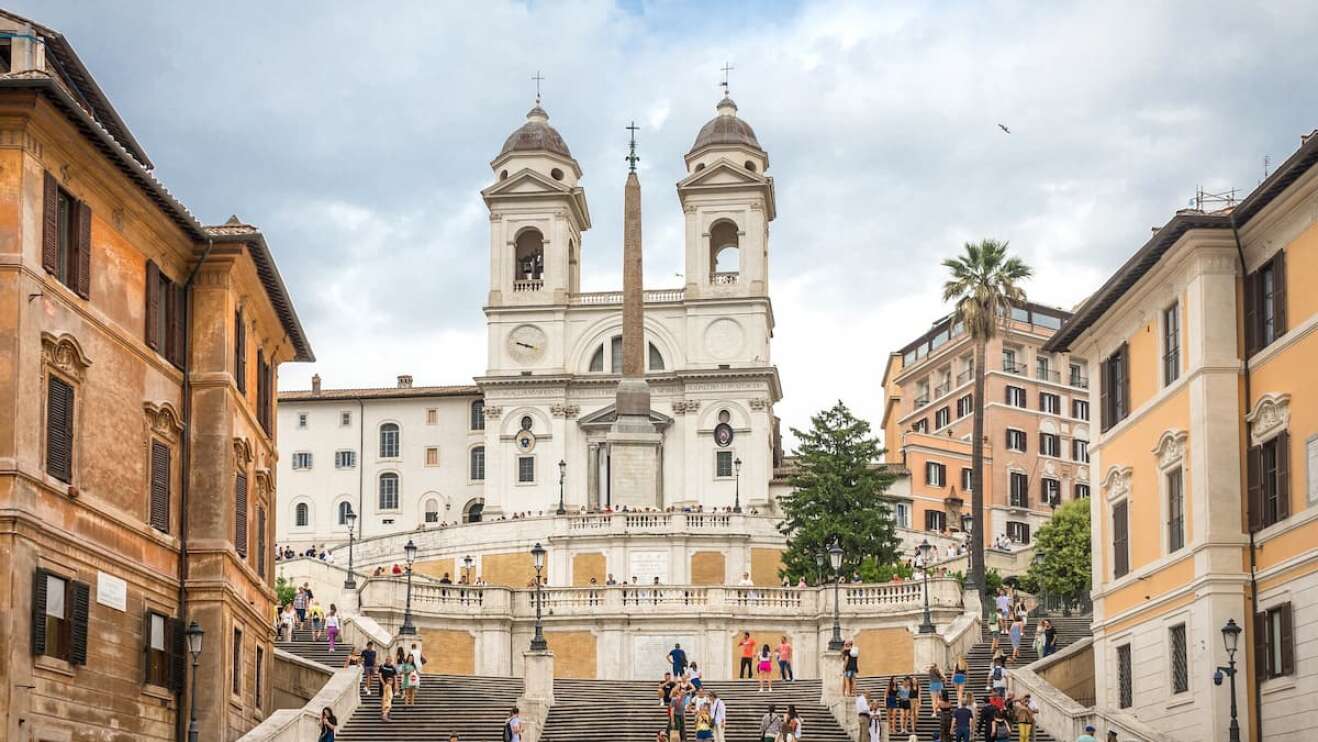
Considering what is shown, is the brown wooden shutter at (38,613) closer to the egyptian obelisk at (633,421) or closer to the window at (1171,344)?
the window at (1171,344)

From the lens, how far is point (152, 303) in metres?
40.0

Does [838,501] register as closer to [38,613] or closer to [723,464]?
[723,464]

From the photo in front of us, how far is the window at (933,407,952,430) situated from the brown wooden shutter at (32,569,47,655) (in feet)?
350

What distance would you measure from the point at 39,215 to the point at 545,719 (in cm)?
1909

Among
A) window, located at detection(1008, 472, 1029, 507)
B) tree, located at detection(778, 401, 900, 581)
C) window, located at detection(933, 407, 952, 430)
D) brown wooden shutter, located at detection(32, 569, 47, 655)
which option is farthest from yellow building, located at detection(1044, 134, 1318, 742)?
window, located at detection(933, 407, 952, 430)

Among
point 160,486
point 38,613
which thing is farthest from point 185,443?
point 38,613

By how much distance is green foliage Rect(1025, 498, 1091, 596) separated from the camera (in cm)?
8594

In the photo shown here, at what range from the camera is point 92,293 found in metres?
36.9

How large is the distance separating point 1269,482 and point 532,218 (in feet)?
Result: 266

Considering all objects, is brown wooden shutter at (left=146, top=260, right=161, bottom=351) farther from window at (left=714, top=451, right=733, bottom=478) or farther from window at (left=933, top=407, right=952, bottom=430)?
window at (left=933, top=407, right=952, bottom=430)

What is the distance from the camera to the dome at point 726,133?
118 metres

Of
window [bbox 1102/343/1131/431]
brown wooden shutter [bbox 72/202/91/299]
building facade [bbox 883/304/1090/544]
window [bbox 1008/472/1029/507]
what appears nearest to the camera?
brown wooden shutter [bbox 72/202/91/299]

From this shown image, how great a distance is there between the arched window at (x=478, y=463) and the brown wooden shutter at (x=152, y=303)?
78.3 metres

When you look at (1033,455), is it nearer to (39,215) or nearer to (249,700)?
(249,700)
